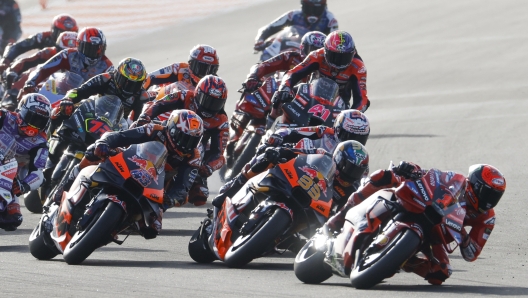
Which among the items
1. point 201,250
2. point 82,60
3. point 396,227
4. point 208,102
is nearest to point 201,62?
point 82,60

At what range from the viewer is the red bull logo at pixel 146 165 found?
988 cm

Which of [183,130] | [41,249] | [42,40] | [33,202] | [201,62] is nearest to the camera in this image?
[41,249]

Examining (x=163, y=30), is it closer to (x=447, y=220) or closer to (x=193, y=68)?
(x=193, y=68)

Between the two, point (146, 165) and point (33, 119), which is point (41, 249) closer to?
point (146, 165)

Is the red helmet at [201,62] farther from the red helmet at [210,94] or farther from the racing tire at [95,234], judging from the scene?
the racing tire at [95,234]

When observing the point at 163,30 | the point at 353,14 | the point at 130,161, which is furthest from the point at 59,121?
the point at 353,14

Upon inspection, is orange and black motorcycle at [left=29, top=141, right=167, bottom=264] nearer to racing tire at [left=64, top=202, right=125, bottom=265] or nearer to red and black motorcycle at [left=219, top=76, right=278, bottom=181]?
racing tire at [left=64, top=202, right=125, bottom=265]

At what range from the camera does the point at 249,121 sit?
15695 millimetres

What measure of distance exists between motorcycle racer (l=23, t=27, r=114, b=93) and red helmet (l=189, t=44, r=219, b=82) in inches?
42.3

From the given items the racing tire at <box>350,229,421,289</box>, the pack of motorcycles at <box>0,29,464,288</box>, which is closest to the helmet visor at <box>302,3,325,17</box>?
the pack of motorcycles at <box>0,29,464,288</box>

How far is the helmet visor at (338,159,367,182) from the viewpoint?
9.94 m

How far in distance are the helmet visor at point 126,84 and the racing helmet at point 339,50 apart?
218 centimetres

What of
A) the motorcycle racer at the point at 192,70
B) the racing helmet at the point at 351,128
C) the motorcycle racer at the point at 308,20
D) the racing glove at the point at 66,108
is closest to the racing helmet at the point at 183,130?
the racing helmet at the point at 351,128

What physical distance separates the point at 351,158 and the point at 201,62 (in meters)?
6.42
